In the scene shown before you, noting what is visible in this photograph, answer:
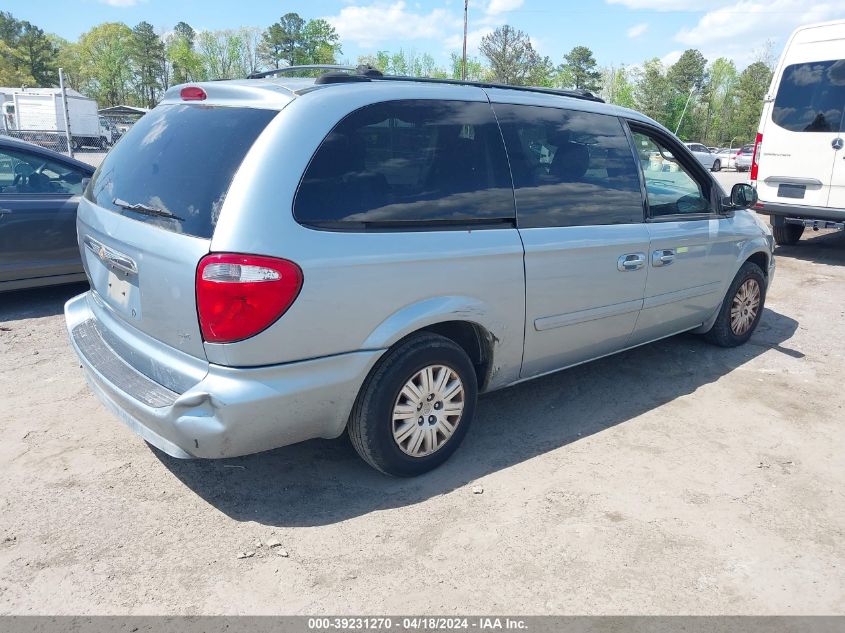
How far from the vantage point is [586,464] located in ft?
11.6

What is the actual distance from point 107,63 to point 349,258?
83879 mm

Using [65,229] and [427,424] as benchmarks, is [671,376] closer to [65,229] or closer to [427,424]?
[427,424]

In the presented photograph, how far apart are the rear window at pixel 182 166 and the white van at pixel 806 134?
8.25m

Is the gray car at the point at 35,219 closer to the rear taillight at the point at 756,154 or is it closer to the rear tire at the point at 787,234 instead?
the rear taillight at the point at 756,154

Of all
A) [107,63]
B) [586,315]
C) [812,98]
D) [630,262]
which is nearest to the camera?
[586,315]

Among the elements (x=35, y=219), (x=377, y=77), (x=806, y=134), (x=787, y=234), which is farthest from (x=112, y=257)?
(x=787, y=234)

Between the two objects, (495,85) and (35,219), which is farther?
(35,219)

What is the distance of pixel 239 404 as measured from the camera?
8.48ft

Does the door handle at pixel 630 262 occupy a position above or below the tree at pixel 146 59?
below

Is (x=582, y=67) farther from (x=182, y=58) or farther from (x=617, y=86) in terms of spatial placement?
(x=182, y=58)

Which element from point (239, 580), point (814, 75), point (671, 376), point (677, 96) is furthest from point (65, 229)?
point (677, 96)

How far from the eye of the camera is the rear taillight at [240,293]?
2.51 m

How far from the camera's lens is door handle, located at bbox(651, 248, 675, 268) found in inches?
163

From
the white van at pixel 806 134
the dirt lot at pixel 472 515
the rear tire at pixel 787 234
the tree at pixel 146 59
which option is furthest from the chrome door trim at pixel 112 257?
the tree at pixel 146 59
